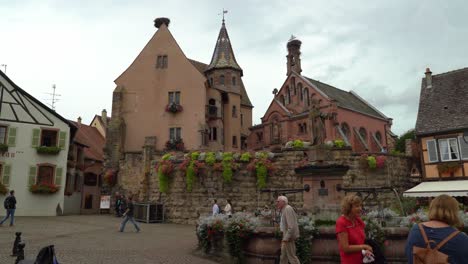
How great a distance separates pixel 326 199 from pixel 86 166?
1088 inches

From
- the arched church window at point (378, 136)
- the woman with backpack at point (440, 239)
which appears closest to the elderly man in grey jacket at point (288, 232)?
the woman with backpack at point (440, 239)

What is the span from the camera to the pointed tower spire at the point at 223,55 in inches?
1476

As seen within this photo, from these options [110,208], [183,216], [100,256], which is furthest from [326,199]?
[110,208]

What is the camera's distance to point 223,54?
3853cm

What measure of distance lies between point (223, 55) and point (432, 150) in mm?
22256

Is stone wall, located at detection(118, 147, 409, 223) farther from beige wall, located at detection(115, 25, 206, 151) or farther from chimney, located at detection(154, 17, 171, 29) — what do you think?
chimney, located at detection(154, 17, 171, 29)

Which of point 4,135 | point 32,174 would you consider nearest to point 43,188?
point 32,174

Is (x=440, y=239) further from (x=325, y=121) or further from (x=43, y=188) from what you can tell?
(x=325, y=121)

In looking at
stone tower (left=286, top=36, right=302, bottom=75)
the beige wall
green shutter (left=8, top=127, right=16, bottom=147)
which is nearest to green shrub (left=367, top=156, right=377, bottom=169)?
the beige wall

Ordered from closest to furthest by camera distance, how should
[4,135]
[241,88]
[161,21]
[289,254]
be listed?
[289,254]
[4,135]
[161,21]
[241,88]

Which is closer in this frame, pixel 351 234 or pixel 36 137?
pixel 351 234

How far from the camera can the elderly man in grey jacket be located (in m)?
7.12

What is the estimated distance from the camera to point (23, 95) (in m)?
25.9

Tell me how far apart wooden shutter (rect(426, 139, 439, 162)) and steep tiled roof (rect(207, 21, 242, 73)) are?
1991 cm
